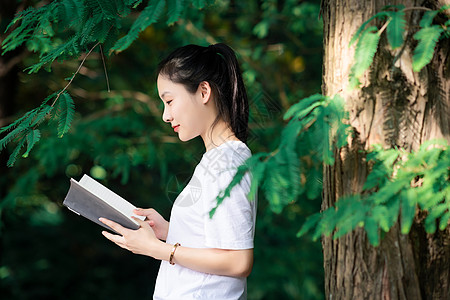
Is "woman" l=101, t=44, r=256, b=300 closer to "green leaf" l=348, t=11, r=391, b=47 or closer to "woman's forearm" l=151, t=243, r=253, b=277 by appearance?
"woman's forearm" l=151, t=243, r=253, b=277

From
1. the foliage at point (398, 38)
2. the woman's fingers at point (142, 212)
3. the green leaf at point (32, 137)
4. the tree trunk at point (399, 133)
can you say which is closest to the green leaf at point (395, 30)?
the foliage at point (398, 38)

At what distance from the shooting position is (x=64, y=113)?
1.91 meters

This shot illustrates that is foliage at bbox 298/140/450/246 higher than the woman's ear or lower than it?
higher

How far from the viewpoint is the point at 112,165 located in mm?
4562

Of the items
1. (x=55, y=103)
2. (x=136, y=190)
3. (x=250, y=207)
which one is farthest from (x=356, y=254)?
(x=136, y=190)

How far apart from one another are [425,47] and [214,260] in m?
0.82

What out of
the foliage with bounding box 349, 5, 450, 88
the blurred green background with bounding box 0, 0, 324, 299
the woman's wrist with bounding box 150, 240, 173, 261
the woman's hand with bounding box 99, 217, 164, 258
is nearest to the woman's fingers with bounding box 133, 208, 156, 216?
the woman's hand with bounding box 99, 217, 164, 258

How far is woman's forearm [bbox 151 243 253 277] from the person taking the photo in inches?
63.7

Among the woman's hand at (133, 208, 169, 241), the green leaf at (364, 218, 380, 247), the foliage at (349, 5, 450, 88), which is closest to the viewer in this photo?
the green leaf at (364, 218, 380, 247)

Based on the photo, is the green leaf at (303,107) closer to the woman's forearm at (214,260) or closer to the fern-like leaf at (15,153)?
the woman's forearm at (214,260)

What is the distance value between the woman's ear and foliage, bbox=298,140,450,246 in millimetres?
582

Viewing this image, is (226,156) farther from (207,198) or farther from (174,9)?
(174,9)

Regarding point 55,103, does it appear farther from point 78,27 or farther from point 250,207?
point 250,207

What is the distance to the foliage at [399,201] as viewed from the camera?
1.26 m
